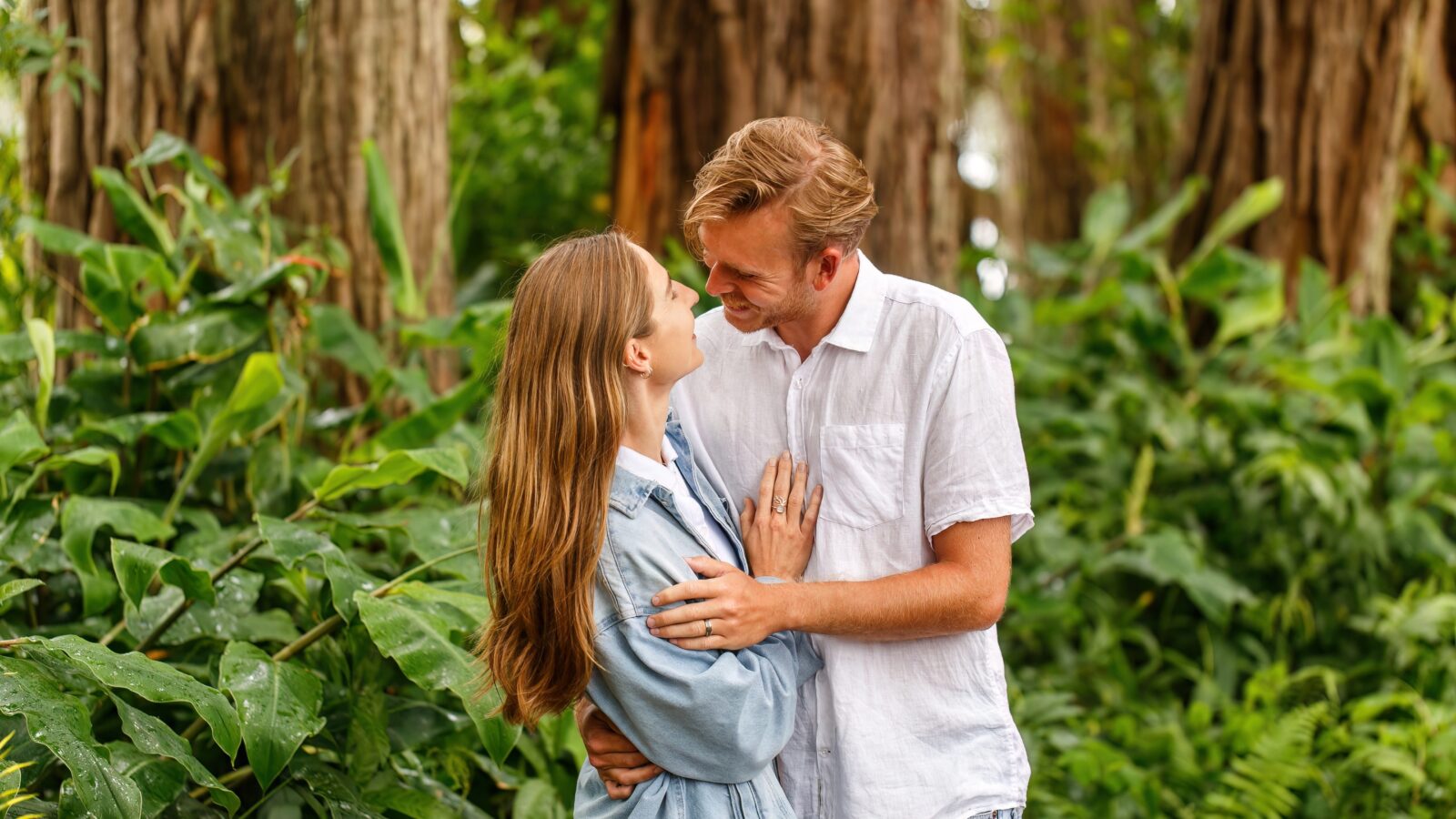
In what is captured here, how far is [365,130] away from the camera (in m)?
4.01

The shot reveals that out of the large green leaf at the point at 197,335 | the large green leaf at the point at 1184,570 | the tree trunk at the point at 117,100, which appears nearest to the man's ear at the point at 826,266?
the large green leaf at the point at 197,335

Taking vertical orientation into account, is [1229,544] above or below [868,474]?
below

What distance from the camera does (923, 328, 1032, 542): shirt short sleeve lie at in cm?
196

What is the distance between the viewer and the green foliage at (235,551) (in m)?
2.23

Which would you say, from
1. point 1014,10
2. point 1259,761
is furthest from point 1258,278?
point 1014,10

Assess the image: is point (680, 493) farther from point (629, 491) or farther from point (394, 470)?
point (394, 470)

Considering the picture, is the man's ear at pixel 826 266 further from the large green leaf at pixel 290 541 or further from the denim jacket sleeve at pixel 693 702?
the large green leaf at pixel 290 541

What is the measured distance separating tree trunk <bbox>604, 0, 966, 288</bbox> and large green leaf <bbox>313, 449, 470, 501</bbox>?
7.90 ft

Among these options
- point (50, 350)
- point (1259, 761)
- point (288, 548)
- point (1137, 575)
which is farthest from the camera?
point (1137, 575)

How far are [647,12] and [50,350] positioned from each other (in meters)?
2.87

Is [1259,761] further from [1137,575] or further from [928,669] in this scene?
[928,669]

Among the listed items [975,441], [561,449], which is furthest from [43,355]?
[975,441]

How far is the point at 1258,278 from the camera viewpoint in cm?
526

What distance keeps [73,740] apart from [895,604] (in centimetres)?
134
